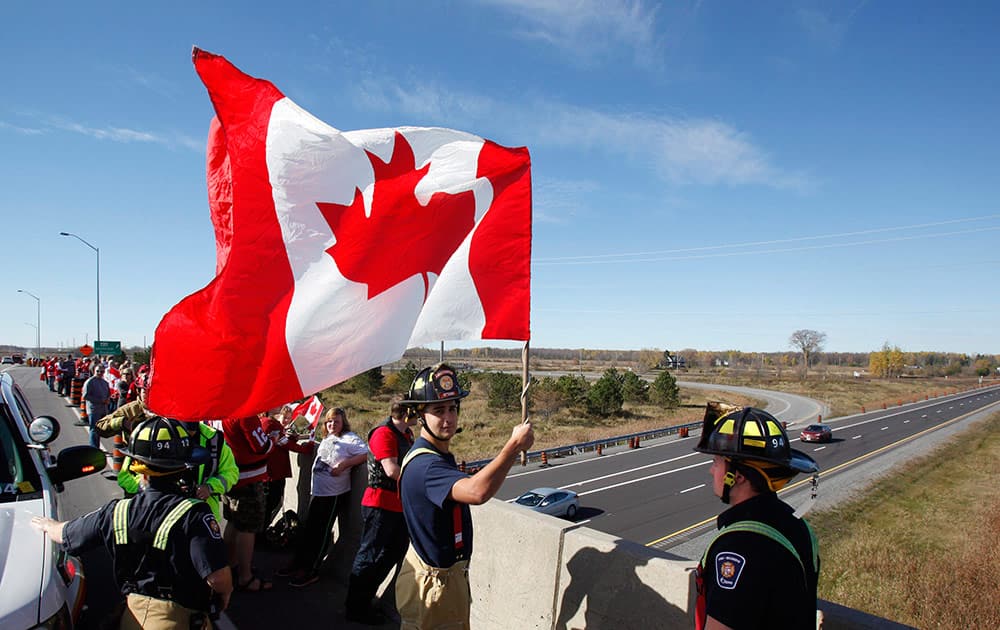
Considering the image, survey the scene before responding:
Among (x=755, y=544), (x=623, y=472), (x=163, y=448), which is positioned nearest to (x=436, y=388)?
(x=163, y=448)

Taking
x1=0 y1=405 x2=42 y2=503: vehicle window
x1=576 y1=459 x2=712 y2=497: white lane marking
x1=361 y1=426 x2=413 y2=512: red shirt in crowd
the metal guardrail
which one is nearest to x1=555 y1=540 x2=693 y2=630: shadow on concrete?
x1=361 y1=426 x2=413 y2=512: red shirt in crowd

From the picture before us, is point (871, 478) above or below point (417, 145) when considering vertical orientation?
below

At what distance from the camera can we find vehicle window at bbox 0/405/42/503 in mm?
3811

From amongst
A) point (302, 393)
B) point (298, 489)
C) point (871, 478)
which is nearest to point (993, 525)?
point (871, 478)

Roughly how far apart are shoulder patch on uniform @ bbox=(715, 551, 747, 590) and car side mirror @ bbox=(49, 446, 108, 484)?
157 inches

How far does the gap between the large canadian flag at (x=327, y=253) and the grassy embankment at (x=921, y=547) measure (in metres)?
11.7

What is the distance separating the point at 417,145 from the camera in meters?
4.63

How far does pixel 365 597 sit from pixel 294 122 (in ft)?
11.8

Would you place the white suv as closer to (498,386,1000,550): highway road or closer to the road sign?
(498,386,1000,550): highway road

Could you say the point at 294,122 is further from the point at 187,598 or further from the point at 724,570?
the point at 724,570

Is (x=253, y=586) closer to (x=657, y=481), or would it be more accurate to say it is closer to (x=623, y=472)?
(x=657, y=481)

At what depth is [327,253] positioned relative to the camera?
13.6 feet

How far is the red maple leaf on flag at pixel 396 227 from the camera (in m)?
4.27

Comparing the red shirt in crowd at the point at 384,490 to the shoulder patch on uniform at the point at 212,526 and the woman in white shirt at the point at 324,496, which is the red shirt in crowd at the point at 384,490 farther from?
the shoulder patch on uniform at the point at 212,526
